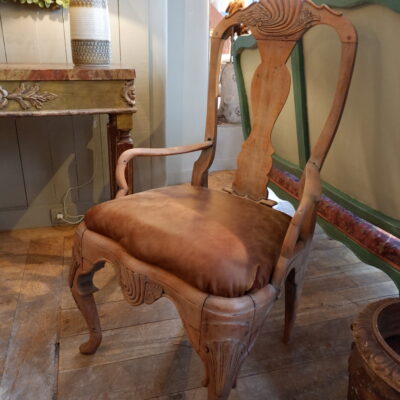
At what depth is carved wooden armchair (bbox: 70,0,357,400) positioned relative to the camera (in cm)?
84

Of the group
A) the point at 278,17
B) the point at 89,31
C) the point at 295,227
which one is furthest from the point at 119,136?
the point at 295,227

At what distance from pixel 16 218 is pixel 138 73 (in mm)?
936

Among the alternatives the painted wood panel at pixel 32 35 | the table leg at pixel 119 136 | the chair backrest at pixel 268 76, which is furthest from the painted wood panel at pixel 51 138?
the chair backrest at pixel 268 76

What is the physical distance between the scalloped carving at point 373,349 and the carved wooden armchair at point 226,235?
0.62 ft

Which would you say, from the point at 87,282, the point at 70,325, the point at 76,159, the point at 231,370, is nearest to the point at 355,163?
the point at 231,370

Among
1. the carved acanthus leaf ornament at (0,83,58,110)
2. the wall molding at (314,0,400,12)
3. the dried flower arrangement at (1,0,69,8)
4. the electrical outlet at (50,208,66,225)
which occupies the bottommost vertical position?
the electrical outlet at (50,208,66,225)

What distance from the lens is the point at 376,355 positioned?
2.57ft

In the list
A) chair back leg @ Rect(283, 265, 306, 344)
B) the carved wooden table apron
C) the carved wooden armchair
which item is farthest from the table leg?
chair back leg @ Rect(283, 265, 306, 344)

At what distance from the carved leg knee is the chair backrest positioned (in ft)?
1.60

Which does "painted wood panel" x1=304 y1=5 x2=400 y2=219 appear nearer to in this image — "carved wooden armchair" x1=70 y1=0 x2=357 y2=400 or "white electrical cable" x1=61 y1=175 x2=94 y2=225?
"carved wooden armchair" x1=70 y1=0 x2=357 y2=400

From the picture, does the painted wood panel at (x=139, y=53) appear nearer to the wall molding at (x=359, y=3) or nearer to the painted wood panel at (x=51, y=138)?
the painted wood panel at (x=51, y=138)

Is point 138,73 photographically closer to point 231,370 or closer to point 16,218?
point 16,218

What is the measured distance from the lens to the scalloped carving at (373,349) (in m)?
0.74

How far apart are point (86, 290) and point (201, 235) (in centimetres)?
43
